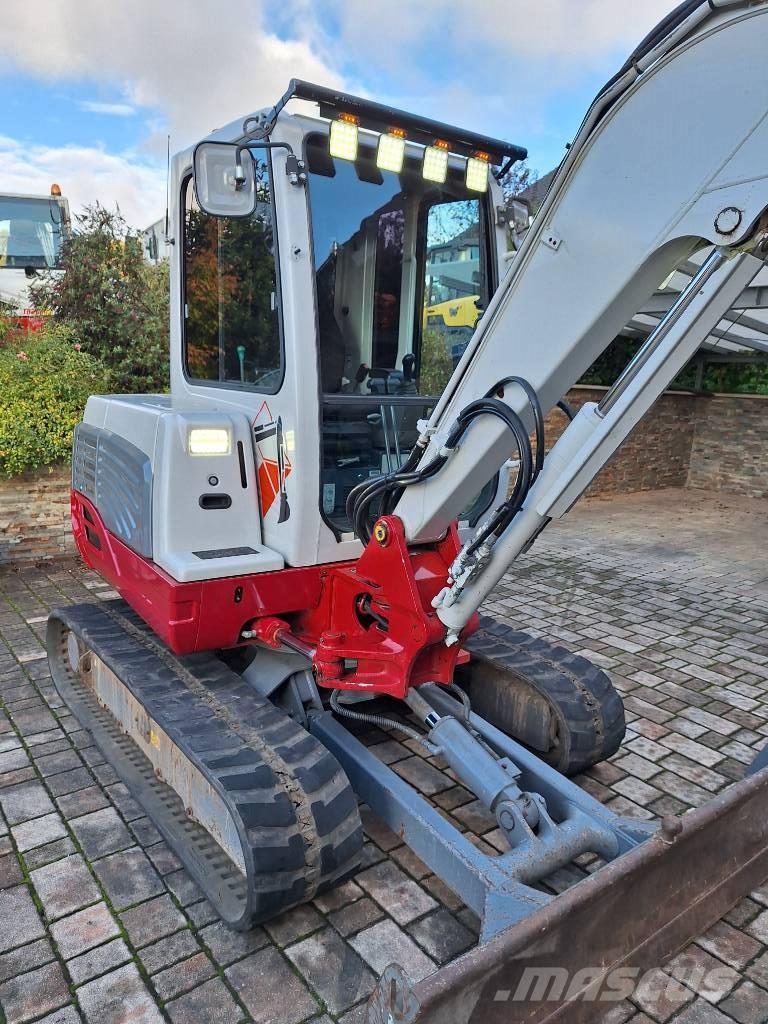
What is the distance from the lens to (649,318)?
974 cm

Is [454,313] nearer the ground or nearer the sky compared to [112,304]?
nearer the ground

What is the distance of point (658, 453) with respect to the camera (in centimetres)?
1200

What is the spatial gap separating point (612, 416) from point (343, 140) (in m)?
1.41

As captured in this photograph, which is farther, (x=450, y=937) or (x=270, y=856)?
(x=450, y=937)

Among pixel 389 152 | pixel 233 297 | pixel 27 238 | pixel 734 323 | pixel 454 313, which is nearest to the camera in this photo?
pixel 389 152

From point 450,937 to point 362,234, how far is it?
2737mm

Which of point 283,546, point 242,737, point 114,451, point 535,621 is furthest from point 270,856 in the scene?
point 535,621

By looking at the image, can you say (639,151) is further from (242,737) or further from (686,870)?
(242,737)

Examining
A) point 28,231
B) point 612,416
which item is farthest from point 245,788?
point 28,231

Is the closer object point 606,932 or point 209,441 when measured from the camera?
point 606,932

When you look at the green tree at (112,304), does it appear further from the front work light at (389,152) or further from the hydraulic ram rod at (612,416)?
the hydraulic ram rod at (612,416)

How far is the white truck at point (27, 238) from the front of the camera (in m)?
9.57

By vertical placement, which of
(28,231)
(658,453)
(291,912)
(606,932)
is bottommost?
(291,912)

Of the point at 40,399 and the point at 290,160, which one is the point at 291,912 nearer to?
the point at 290,160
